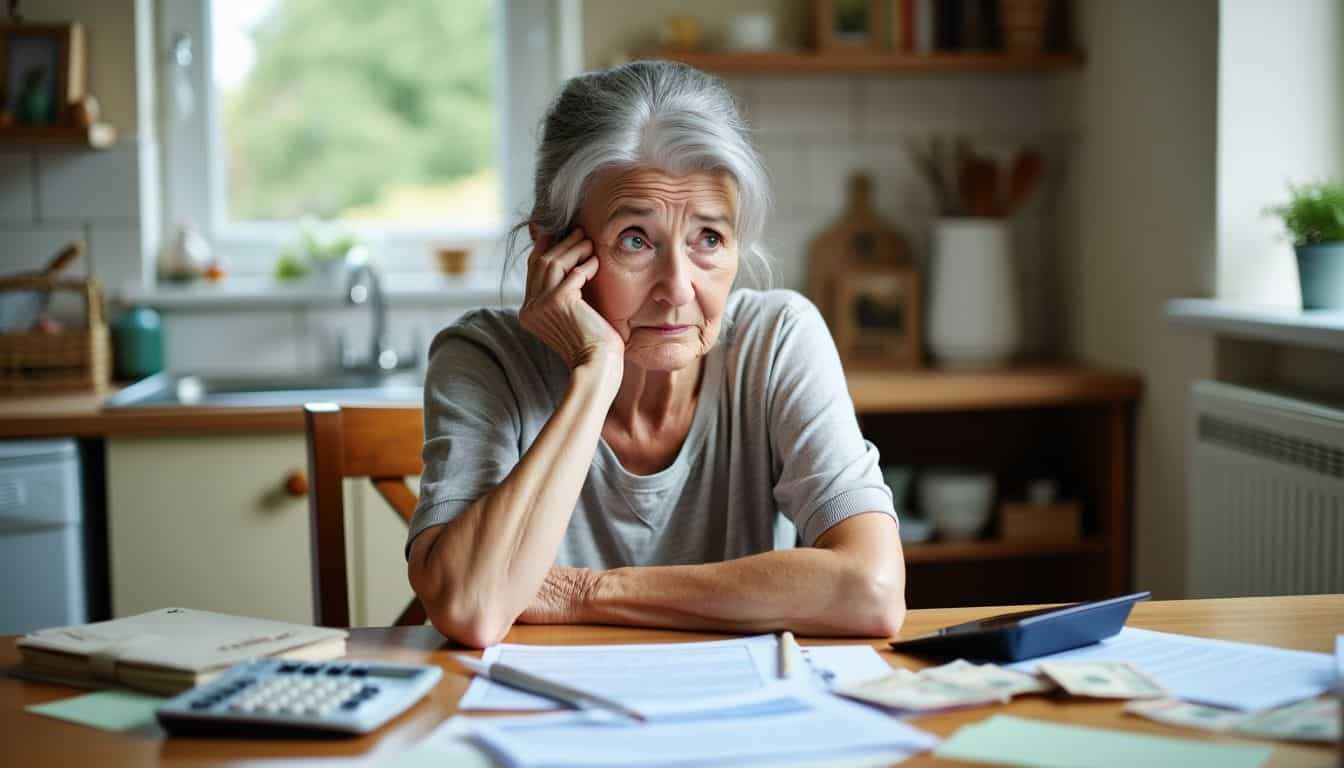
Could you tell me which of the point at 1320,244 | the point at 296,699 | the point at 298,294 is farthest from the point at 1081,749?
the point at 298,294

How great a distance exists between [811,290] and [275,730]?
2391mm

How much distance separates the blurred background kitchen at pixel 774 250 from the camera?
8.24ft

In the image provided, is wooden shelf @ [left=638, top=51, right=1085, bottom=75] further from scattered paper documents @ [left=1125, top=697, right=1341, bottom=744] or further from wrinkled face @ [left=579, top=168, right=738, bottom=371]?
scattered paper documents @ [left=1125, top=697, right=1341, bottom=744]

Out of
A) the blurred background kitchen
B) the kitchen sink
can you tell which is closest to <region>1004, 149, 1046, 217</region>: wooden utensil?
the blurred background kitchen

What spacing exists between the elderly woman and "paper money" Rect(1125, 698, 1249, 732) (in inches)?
11.4

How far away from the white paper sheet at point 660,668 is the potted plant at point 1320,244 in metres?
1.42

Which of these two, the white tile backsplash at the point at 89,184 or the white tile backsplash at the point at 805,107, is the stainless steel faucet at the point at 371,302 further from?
the white tile backsplash at the point at 805,107

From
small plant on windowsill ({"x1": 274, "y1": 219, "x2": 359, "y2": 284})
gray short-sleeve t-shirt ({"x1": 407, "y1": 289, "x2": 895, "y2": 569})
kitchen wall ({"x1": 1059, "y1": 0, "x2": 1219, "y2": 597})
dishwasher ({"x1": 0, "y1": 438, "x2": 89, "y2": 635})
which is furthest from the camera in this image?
small plant on windowsill ({"x1": 274, "y1": 219, "x2": 359, "y2": 284})

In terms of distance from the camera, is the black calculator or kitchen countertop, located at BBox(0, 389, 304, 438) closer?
the black calculator

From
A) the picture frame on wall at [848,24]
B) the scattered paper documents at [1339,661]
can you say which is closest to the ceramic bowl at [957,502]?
the picture frame on wall at [848,24]

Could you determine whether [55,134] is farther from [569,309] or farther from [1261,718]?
[1261,718]

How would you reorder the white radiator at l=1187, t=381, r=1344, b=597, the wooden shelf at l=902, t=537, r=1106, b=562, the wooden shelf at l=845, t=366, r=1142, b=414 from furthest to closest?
the wooden shelf at l=902, t=537, r=1106, b=562 → the wooden shelf at l=845, t=366, r=1142, b=414 → the white radiator at l=1187, t=381, r=1344, b=597

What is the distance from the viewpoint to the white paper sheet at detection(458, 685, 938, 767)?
96 cm

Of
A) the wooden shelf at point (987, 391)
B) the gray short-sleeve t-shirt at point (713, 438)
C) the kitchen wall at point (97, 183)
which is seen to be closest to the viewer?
the gray short-sleeve t-shirt at point (713, 438)
